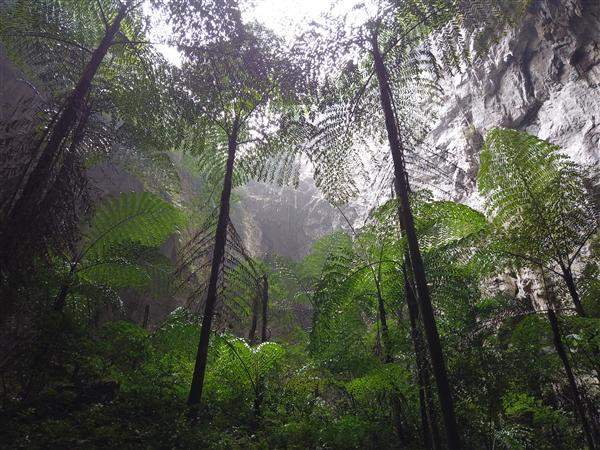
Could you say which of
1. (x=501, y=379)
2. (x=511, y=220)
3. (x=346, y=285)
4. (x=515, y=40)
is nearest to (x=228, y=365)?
(x=346, y=285)

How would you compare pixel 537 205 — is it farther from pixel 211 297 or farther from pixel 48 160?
pixel 48 160

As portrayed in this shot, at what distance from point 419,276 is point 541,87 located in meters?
8.23

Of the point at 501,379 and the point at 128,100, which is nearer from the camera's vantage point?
the point at 501,379

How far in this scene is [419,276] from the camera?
90.8 inches

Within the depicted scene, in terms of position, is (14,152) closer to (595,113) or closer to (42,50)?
(42,50)

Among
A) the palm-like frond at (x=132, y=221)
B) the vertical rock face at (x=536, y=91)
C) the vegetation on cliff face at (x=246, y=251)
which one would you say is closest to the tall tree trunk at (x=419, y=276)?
the vegetation on cliff face at (x=246, y=251)

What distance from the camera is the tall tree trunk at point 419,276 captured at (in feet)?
6.76

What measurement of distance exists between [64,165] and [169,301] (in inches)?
479

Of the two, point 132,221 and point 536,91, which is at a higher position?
point 536,91

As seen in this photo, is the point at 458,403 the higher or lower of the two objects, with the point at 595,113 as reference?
lower

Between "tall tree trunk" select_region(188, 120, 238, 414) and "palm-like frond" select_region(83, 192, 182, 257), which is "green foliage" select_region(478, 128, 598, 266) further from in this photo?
"palm-like frond" select_region(83, 192, 182, 257)

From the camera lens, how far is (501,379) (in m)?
3.32

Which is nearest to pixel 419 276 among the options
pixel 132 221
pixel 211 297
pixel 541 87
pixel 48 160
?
pixel 211 297

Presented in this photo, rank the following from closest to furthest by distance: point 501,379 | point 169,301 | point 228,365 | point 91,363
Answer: point 501,379, point 91,363, point 228,365, point 169,301
